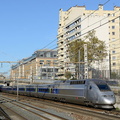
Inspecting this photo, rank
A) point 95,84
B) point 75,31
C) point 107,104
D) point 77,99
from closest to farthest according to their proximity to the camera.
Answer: point 107,104
point 95,84
point 77,99
point 75,31

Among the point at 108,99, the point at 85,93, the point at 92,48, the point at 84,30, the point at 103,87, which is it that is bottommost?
the point at 108,99

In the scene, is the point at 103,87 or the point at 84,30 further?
the point at 84,30

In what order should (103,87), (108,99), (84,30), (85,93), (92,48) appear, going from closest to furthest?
1. (108,99)
2. (103,87)
3. (85,93)
4. (92,48)
5. (84,30)

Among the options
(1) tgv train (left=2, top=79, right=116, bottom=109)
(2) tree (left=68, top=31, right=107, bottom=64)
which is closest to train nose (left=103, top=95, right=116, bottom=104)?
(1) tgv train (left=2, top=79, right=116, bottom=109)

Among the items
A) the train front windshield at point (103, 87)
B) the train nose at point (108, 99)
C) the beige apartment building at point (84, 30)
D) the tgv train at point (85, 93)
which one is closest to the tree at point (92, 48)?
the beige apartment building at point (84, 30)

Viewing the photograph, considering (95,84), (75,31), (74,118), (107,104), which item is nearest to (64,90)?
(95,84)

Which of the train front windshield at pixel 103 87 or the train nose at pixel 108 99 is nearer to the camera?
the train nose at pixel 108 99

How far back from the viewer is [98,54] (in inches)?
2378

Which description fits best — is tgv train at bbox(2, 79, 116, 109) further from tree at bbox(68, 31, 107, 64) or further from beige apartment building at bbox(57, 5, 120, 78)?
beige apartment building at bbox(57, 5, 120, 78)

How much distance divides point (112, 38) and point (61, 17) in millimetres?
25412

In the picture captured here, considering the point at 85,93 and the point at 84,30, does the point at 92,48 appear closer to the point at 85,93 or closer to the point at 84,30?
the point at 84,30

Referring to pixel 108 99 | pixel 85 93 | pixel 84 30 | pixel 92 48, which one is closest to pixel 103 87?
pixel 108 99

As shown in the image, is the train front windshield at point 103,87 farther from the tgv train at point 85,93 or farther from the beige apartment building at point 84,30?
the beige apartment building at point 84,30

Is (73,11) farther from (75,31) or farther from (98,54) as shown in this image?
(98,54)
